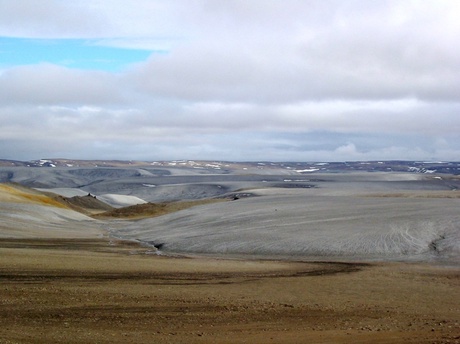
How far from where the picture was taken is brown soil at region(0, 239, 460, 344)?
12.0 meters

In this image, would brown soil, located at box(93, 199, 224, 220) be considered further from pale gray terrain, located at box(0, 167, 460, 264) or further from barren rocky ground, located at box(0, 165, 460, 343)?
barren rocky ground, located at box(0, 165, 460, 343)

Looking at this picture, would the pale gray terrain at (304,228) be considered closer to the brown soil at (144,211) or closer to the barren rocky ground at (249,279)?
the barren rocky ground at (249,279)

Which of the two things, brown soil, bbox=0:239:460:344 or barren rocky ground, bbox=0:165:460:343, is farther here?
barren rocky ground, bbox=0:165:460:343

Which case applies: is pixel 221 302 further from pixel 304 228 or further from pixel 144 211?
pixel 144 211

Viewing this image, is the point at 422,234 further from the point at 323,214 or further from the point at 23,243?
the point at 23,243

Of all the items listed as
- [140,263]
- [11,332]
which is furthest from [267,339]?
[140,263]

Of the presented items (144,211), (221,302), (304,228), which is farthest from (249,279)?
(144,211)

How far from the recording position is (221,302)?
15.4 meters

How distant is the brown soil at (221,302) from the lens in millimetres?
11961

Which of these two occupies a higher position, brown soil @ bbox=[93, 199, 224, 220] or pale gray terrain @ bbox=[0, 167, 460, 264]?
pale gray terrain @ bbox=[0, 167, 460, 264]

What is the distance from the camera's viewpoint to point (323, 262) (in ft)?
86.2

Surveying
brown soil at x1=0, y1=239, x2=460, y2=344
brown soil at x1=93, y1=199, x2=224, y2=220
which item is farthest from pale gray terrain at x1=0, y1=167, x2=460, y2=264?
brown soil at x1=93, y1=199, x2=224, y2=220

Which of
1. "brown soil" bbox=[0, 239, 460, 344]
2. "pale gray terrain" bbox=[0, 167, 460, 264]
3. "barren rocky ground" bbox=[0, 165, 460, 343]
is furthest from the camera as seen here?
"pale gray terrain" bbox=[0, 167, 460, 264]

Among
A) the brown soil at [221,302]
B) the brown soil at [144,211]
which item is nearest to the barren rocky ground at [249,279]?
the brown soil at [221,302]
